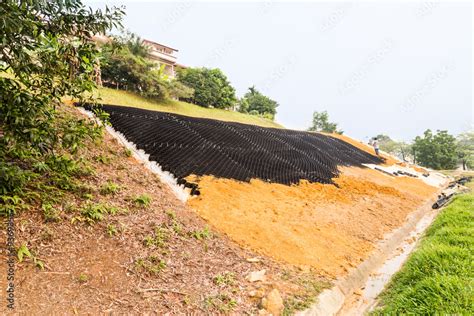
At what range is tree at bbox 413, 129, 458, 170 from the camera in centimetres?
2892

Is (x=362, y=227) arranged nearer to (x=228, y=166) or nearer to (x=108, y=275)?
(x=228, y=166)

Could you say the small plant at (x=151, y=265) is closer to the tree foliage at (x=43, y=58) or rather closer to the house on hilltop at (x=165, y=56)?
the tree foliage at (x=43, y=58)

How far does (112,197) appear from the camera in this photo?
4.19 m

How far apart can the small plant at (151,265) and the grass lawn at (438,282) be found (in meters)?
2.67

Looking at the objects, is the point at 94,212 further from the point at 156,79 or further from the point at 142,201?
the point at 156,79

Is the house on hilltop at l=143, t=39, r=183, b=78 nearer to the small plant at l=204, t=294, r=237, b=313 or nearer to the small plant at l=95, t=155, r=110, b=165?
the small plant at l=95, t=155, r=110, b=165

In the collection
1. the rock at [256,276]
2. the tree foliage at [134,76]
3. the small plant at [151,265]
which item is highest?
the tree foliage at [134,76]

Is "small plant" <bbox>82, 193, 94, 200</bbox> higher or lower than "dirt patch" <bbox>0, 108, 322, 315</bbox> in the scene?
higher

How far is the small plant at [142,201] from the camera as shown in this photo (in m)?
4.27

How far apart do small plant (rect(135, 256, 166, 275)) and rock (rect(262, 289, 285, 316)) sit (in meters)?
1.23

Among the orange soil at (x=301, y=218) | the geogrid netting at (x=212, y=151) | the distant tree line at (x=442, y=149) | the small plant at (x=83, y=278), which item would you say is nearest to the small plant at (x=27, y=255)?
the small plant at (x=83, y=278)

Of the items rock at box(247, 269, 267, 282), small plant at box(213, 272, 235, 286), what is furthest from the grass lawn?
small plant at box(213, 272, 235, 286)

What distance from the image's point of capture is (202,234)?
4.21 m

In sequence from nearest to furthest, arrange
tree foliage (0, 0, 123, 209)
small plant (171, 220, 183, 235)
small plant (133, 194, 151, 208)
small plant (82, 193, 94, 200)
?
tree foliage (0, 0, 123, 209) < small plant (82, 193, 94, 200) < small plant (171, 220, 183, 235) < small plant (133, 194, 151, 208)
